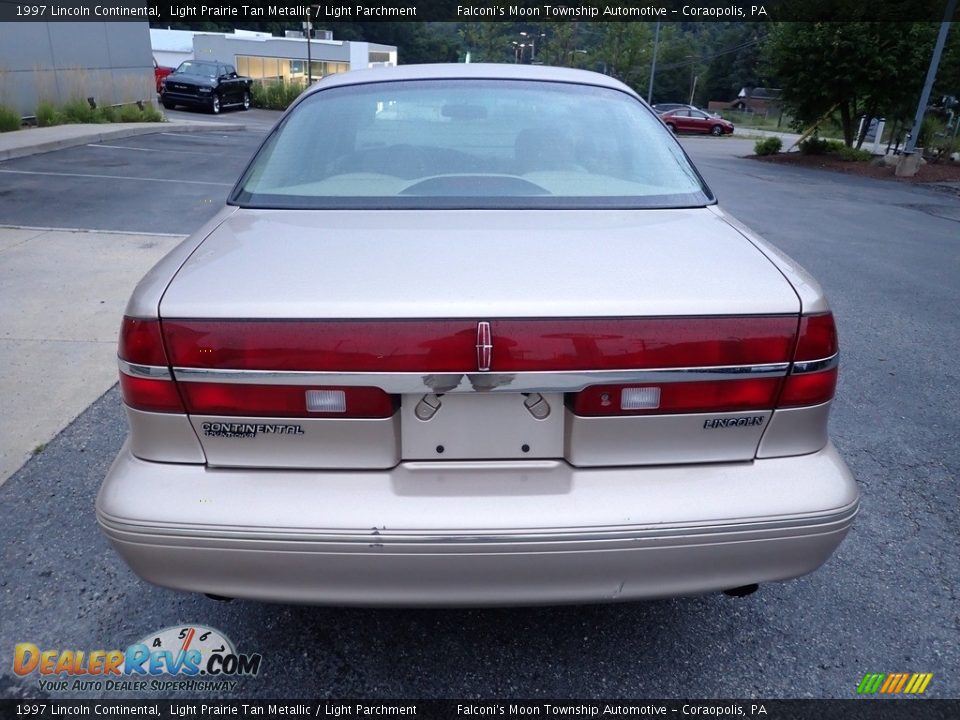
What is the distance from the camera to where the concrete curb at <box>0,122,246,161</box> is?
11.8 metres

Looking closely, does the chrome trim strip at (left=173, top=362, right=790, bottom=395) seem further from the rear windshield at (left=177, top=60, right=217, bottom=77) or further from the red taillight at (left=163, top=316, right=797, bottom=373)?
the rear windshield at (left=177, top=60, right=217, bottom=77)

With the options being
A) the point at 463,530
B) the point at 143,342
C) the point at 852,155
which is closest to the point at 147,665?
the point at 143,342

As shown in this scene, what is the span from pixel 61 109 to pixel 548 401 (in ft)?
59.2

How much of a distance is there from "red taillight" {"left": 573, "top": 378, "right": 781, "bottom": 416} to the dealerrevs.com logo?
1286mm

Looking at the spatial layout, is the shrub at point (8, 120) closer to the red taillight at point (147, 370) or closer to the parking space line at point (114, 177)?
the parking space line at point (114, 177)

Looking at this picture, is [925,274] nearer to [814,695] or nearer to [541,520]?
[814,695]

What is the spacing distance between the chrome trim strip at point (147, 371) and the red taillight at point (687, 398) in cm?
95

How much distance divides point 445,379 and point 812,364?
0.88 metres

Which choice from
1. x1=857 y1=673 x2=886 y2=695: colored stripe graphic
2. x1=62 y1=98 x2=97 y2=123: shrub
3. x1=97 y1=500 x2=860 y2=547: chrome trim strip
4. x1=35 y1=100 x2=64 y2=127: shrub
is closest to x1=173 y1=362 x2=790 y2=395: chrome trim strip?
x1=97 y1=500 x2=860 y2=547: chrome trim strip

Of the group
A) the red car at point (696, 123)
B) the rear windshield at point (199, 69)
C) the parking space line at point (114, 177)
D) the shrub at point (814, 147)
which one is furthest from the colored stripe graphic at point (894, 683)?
the red car at point (696, 123)

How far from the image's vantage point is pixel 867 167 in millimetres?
19141

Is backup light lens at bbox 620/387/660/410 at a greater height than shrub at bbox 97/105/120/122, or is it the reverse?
backup light lens at bbox 620/387/660/410

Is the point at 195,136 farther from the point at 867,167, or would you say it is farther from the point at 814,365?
the point at 814,365

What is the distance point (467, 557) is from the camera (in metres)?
1.66
